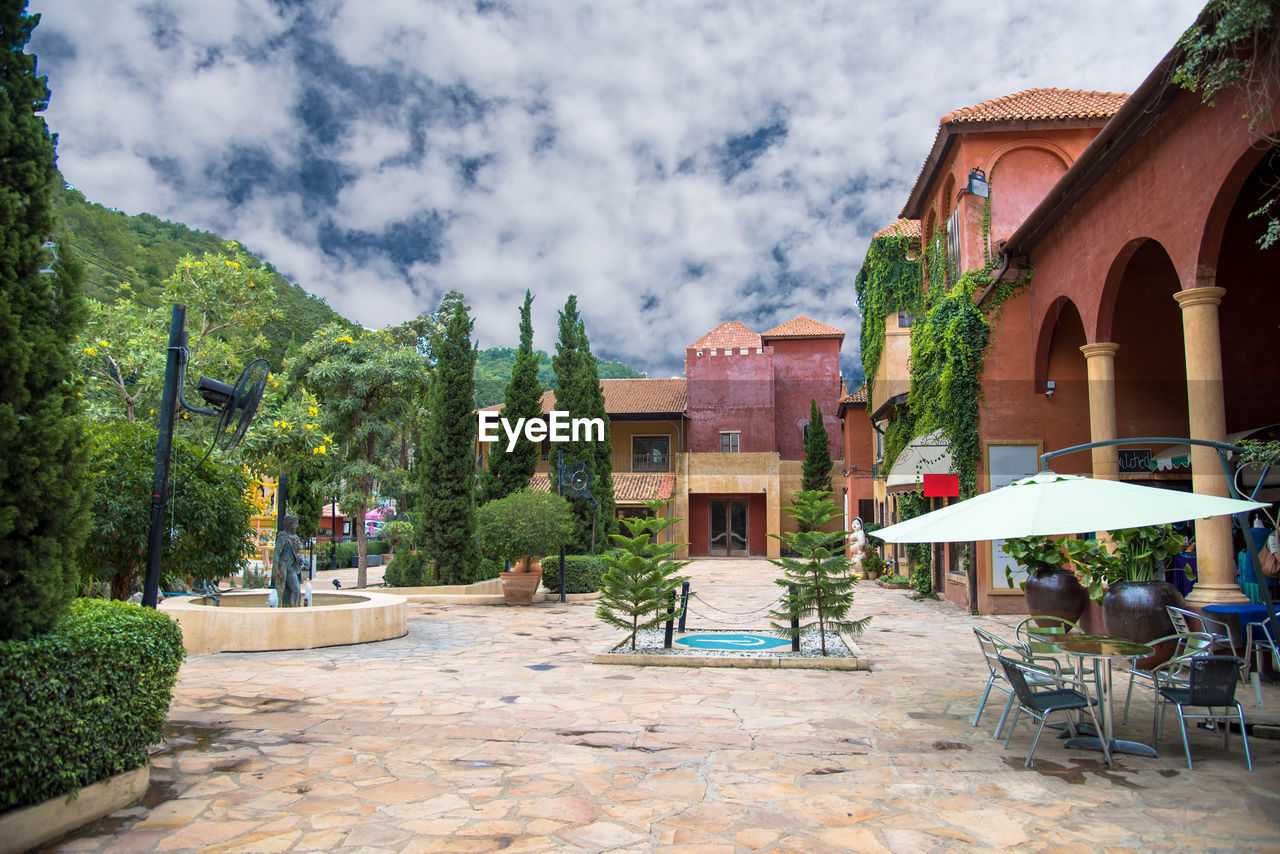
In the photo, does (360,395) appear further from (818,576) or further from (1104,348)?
(1104,348)

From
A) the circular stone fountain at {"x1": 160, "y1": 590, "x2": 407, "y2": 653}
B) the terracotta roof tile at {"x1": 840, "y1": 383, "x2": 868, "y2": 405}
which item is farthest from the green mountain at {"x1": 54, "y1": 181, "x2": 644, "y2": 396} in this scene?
the terracotta roof tile at {"x1": 840, "y1": 383, "x2": 868, "y2": 405}

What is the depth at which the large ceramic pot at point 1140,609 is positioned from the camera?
7.43 m

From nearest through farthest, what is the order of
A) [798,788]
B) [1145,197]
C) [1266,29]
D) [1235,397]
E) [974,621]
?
[798,788] → [1266,29] → [1145,197] → [1235,397] → [974,621]

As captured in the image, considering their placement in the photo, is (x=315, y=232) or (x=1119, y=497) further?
(x=315, y=232)

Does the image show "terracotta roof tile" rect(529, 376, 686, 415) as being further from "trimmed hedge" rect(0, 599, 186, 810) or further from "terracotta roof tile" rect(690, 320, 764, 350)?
"trimmed hedge" rect(0, 599, 186, 810)

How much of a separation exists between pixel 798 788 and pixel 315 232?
28.4m

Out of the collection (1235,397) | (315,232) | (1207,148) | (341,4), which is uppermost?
(315,232)

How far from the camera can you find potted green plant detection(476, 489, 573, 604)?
15648 millimetres

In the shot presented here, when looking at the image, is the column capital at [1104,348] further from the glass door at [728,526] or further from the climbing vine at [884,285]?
the glass door at [728,526]

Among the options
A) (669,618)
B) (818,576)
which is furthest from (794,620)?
(669,618)

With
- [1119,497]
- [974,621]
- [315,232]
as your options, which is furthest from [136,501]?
[315,232]

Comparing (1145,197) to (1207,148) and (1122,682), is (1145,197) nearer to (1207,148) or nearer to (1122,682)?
(1207,148)

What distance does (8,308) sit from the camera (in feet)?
11.8

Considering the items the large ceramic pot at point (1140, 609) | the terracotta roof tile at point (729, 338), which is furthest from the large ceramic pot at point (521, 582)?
the terracotta roof tile at point (729, 338)
